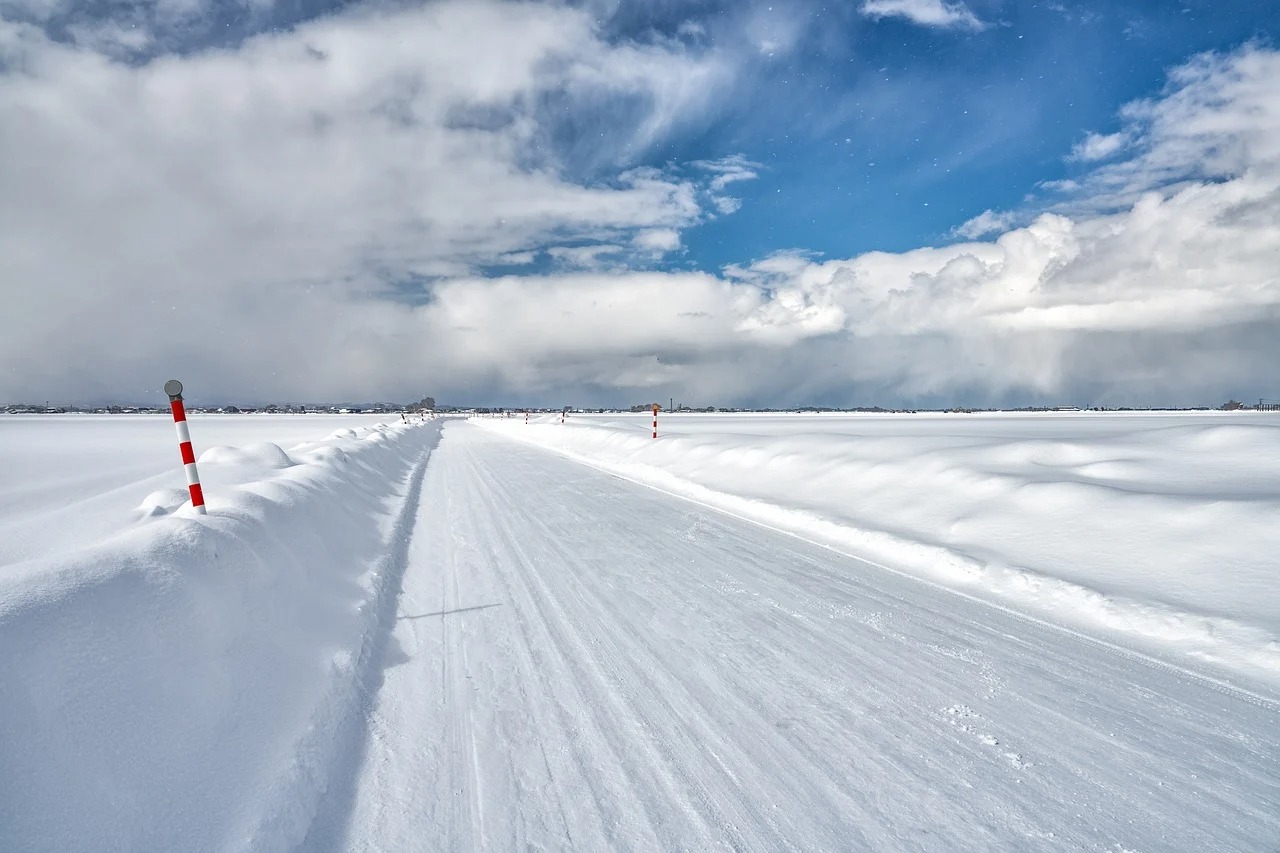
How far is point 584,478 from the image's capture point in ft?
44.2

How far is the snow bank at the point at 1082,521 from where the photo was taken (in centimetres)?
430

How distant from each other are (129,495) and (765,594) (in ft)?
28.8

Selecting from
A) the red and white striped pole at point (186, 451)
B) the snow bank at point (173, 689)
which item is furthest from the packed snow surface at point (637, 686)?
the red and white striped pole at point (186, 451)

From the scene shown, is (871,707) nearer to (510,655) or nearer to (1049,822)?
(1049,822)

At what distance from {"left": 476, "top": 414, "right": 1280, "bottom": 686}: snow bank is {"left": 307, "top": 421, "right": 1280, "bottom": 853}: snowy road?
2.19 ft

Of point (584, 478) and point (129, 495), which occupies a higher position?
point (129, 495)

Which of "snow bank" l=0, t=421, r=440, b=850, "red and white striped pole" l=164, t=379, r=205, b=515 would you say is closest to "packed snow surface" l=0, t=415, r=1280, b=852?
"snow bank" l=0, t=421, r=440, b=850

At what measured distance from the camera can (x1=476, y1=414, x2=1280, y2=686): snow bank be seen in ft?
14.1

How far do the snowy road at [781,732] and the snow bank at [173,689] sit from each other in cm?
29

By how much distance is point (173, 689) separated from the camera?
8.94ft

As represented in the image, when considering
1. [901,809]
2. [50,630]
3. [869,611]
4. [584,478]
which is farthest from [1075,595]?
[584,478]

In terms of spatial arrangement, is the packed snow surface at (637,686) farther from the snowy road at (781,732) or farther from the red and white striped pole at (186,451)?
the red and white striped pole at (186,451)

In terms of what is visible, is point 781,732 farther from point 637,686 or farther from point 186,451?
point 186,451

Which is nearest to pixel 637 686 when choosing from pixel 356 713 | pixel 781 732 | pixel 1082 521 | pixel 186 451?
pixel 781 732
